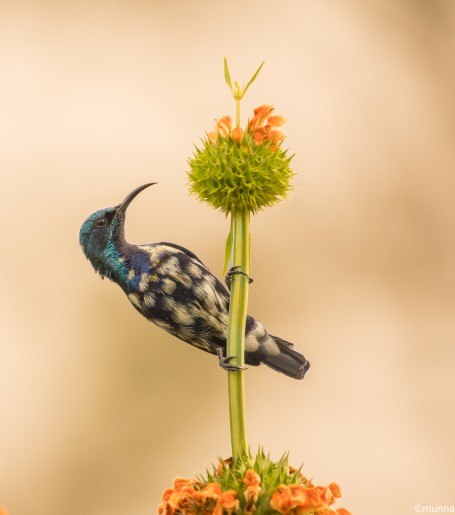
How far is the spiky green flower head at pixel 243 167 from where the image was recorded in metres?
1.38

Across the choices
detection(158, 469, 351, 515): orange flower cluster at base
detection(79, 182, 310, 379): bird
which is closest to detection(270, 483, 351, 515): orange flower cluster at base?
detection(158, 469, 351, 515): orange flower cluster at base

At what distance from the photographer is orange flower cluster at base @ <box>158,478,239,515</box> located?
3.77 ft

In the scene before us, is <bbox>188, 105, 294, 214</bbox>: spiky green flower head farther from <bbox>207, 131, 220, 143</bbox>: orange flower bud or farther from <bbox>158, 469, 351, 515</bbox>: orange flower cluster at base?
<bbox>158, 469, 351, 515</bbox>: orange flower cluster at base

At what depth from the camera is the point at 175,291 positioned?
5.46ft

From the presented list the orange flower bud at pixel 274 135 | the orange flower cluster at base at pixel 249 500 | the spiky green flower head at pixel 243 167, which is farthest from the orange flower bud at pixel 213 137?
the orange flower cluster at base at pixel 249 500

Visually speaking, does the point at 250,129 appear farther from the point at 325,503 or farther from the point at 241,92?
the point at 325,503

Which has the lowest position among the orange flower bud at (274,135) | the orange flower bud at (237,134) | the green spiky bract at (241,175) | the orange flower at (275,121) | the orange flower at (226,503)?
the orange flower at (226,503)

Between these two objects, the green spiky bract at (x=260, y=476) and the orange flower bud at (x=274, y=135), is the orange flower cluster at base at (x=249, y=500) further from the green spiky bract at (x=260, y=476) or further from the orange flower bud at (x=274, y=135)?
the orange flower bud at (x=274, y=135)

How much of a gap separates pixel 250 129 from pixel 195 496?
721 mm

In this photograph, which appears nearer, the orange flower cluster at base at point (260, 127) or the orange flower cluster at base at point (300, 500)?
the orange flower cluster at base at point (300, 500)

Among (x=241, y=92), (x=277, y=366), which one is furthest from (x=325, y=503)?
(x=241, y=92)

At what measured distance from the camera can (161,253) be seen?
174 cm

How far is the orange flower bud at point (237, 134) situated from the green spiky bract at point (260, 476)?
61cm

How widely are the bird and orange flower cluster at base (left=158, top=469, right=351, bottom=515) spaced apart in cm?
45
